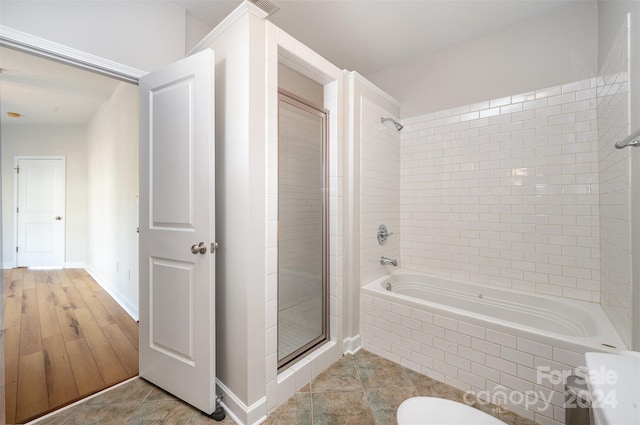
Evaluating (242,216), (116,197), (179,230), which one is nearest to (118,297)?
(116,197)

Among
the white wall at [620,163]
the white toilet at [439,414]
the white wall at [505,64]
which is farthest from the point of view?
the white wall at [505,64]

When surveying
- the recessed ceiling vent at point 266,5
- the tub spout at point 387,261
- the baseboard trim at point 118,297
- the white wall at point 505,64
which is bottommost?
the baseboard trim at point 118,297

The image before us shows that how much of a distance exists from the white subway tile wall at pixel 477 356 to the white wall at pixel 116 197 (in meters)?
2.52

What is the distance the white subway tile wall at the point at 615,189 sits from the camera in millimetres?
1406

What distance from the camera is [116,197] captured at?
334 centimetres

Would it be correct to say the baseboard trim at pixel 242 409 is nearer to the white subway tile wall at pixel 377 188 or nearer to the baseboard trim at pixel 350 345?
the baseboard trim at pixel 350 345

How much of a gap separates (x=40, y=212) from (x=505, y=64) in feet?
24.8

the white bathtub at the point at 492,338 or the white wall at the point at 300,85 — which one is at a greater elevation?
the white wall at the point at 300,85

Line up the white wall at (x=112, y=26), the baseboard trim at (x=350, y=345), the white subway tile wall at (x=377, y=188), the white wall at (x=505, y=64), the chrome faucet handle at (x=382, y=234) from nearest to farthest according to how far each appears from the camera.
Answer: the white wall at (x=112, y=26) → the white wall at (x=505, y=64) → the baseboard trim at (x=350, y=345) → the white subway tile wall at (x=377, y=188) → the chrome faucet handle at (x=382, y=234)

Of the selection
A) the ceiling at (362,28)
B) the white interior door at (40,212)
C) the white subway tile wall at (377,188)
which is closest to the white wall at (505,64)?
the ceiling at (362,28)

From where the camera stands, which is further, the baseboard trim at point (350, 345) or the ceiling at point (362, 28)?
the baseboard trim at point (350, 345)

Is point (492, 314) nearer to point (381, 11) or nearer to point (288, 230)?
point (288, 230)

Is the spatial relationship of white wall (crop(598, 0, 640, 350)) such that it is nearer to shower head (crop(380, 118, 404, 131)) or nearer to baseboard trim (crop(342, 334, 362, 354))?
shower head (crop(380, 118, 404, 131))

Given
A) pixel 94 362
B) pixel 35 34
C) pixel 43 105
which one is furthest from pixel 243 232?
pixel 43 105
